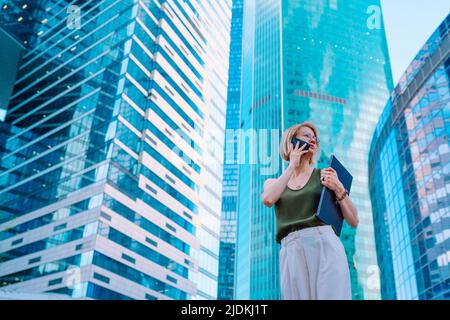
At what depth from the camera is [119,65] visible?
77.9 meters

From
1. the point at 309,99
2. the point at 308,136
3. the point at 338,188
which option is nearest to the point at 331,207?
the point at 338,188

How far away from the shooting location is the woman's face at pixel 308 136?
10.2ft

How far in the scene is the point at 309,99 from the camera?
363 ft

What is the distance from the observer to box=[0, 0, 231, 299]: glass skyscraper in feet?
223

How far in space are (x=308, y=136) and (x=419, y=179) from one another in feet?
134

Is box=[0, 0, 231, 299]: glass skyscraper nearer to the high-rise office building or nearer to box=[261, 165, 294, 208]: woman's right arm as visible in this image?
the high-rise office building

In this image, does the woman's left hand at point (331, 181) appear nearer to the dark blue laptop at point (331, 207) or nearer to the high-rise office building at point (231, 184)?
the dark blue laptop at point (331, 207)

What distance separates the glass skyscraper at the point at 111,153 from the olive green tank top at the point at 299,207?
6205 centimetres

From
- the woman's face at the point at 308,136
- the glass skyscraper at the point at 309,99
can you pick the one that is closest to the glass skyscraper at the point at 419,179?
the woman's face at the point at 308,136

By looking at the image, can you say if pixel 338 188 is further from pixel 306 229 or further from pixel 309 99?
pixel 309 99

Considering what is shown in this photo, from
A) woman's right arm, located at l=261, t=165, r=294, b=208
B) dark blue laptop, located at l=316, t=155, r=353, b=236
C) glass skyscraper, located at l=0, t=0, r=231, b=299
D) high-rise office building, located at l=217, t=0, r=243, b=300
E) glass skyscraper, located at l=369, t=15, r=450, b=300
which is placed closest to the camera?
dark blue laptop, located at l=316, t=155, r=353, b=236

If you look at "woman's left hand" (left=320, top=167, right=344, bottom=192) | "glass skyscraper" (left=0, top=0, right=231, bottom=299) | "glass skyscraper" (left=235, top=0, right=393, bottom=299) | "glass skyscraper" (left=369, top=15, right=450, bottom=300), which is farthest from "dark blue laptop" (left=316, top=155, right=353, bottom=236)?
"glass skyscraper" (left=235, top=0, right=393, bottom=299)

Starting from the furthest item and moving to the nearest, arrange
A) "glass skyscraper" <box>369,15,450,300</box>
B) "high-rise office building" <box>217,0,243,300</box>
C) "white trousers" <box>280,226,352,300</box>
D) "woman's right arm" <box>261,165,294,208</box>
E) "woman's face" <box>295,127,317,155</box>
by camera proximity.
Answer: "high-rise office building" <box>217,0,243,300</box>
"glass skyscraper" <box>369,15,450,300</box>
"woman's face" <box>295,127,317,155</box>
"woman's right arm" <box>261,165,294,208</box>
"white trousers" <box>280,226,352,300</box>

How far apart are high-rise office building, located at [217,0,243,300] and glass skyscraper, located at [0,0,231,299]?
99.9 feet
